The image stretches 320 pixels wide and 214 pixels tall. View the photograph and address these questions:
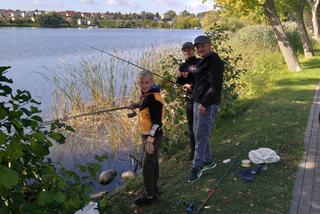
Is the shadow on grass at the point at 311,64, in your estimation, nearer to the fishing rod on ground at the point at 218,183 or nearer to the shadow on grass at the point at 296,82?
the shadow on grass at the point at 296,82

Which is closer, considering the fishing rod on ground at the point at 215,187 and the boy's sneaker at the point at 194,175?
the fishing rod on ground at the point at 215,187

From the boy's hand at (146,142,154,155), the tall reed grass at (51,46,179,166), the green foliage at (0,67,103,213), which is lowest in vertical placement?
the tall reed grass at (51,46,179,166)

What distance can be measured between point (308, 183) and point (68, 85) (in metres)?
7.46

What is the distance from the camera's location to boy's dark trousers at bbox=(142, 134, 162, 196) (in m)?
4.68

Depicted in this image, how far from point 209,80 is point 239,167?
4.51 feet

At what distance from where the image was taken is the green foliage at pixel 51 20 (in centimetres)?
6526

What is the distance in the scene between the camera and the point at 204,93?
5.06 m

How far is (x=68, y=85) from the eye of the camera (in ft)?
35.8

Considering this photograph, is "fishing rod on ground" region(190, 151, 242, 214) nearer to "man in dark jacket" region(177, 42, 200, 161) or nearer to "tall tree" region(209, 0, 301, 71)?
"man in dark jacket" region(177, 42, 200, 161)

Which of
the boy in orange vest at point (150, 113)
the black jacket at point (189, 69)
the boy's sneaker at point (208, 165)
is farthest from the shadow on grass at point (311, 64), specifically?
the boy in orange vest at point (150, 113)

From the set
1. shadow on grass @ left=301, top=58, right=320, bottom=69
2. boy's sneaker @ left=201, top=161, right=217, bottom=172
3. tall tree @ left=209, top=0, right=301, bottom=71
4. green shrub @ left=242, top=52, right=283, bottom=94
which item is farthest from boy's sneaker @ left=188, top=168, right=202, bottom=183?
shadow on grass @ left=301, top=58, right=320, bottom=69

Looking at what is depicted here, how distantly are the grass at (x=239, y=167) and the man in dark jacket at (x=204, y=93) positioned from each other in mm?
317

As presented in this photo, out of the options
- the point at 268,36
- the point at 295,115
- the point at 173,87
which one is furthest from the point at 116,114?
the point at 268,36

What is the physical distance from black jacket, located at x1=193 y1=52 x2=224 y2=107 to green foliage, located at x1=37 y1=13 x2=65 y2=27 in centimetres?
6379
